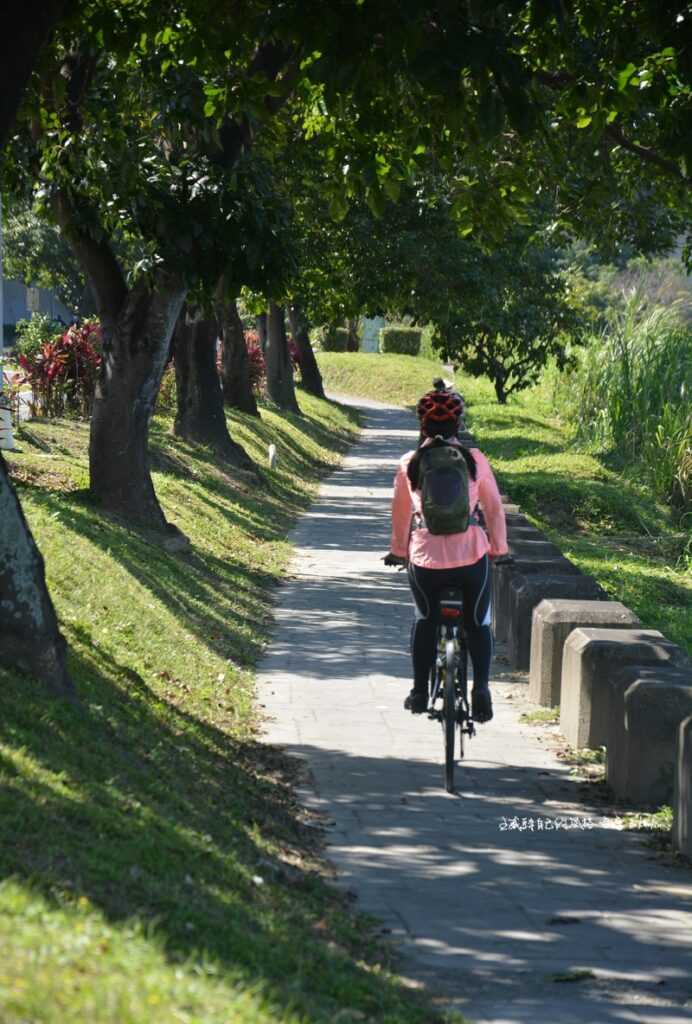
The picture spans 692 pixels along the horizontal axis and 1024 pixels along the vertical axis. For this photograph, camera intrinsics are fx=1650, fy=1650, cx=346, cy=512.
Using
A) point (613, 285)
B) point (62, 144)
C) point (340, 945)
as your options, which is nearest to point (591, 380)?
point (62, 144)

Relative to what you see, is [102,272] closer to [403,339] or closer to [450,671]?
[450,671]

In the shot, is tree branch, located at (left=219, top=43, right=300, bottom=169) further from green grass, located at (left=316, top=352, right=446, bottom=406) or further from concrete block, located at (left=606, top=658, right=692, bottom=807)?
green grass, located at (left=316, top=352, right=446, bottom=406)

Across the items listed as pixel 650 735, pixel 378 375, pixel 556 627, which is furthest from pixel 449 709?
pixel 378 375

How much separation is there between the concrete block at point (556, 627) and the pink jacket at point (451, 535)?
2104mm

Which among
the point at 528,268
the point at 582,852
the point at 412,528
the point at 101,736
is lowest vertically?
the point at 582,852

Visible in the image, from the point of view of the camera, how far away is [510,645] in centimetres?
1236

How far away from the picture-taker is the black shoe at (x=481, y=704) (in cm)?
875

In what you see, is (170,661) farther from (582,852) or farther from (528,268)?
(528,268)

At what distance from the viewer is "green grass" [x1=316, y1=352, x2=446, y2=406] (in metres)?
59.9

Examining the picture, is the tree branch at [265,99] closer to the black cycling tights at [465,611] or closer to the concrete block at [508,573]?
the concrete block at [508,573]

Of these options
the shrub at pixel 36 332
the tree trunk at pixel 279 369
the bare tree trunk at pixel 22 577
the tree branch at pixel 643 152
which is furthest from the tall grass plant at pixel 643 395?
the bare tree trunk at pixel 22 577

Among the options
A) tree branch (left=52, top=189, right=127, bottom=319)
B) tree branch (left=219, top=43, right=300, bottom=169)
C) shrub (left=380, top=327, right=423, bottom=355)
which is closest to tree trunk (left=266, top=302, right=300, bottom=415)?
tree branch (left=219, top=43, right=300, bottom=169)

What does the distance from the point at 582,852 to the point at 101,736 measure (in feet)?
7.46

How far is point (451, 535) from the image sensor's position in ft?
27.8
